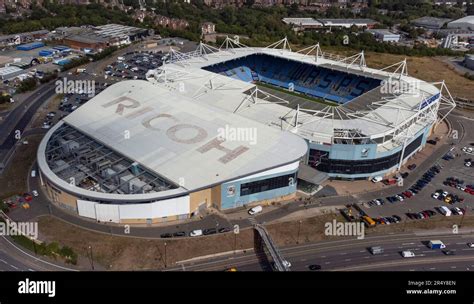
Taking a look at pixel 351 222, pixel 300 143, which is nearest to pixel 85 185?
pixel 300 143

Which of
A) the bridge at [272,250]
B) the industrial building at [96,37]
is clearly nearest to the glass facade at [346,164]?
the bridge at [272,250]

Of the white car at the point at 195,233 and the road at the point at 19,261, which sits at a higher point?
the white car at the point at 195,233

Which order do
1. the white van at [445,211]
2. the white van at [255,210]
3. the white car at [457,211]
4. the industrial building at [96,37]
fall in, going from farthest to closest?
1. the industrial building at [96,37]
2. the white car at [457,211]
3. the white van at [445,211]
4. the white van at [255,210]

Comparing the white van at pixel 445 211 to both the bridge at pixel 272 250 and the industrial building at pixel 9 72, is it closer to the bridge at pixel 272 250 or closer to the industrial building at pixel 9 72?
the bridge at pixel 272 250

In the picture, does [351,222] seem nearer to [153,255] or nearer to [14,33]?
[153,255]

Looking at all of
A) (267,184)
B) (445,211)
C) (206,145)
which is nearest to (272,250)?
(267,184)
